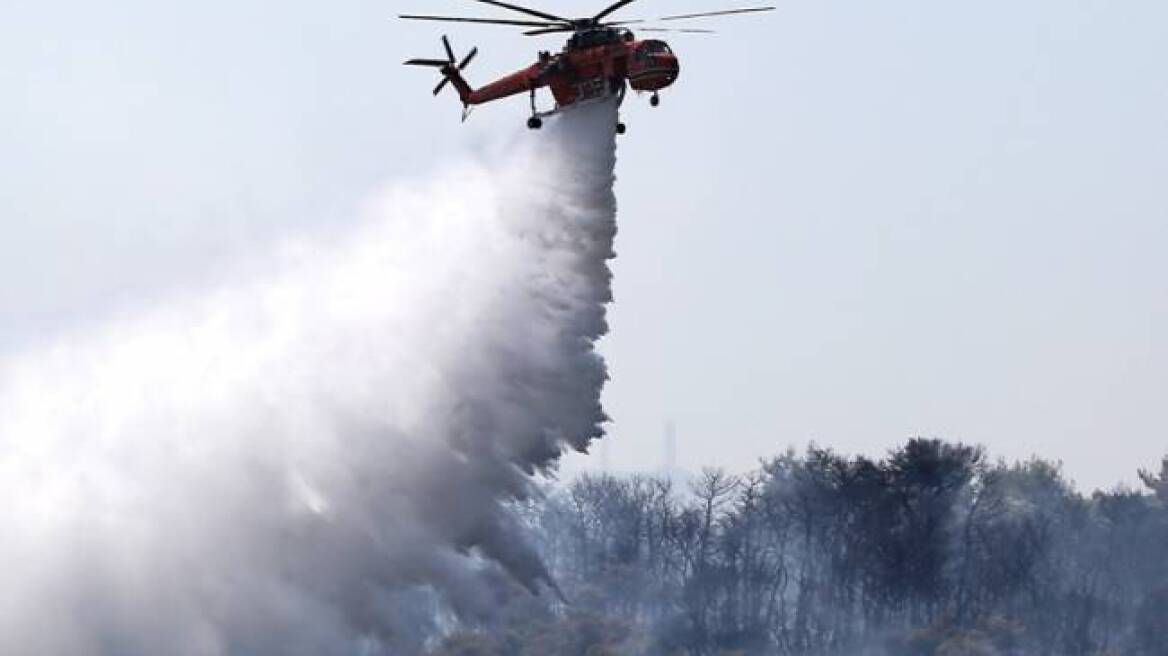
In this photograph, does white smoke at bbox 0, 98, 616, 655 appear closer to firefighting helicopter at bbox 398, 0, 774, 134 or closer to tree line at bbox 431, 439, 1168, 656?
firefighting helicopter at bbox 398, 0, 774, 134

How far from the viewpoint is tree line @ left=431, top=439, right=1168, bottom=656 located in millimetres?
120062

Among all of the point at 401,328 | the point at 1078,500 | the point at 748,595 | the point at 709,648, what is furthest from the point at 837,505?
the point at 401,328

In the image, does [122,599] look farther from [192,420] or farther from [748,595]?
[748,595]

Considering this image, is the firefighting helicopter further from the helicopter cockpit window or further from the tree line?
the tree line

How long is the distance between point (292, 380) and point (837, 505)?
62.8 meters

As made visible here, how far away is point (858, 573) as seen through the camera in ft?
422

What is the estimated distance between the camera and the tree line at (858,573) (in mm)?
120062

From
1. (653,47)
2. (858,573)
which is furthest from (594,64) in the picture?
(858,573)

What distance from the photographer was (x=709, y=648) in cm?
12125

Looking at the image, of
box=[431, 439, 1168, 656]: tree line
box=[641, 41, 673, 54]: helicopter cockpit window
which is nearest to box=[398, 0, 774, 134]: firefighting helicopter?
box=[641, 41, 673, 54]: helicopter cockpit window

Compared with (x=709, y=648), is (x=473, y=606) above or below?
below

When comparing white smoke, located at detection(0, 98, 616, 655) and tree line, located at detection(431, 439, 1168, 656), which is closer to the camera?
white smoke, located at detection(0, 98, 616, 655)

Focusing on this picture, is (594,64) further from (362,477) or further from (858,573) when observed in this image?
(858,573)

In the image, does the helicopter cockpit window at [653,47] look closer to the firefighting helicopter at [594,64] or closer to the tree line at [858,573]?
the firefighting helicopter at [594,64]
